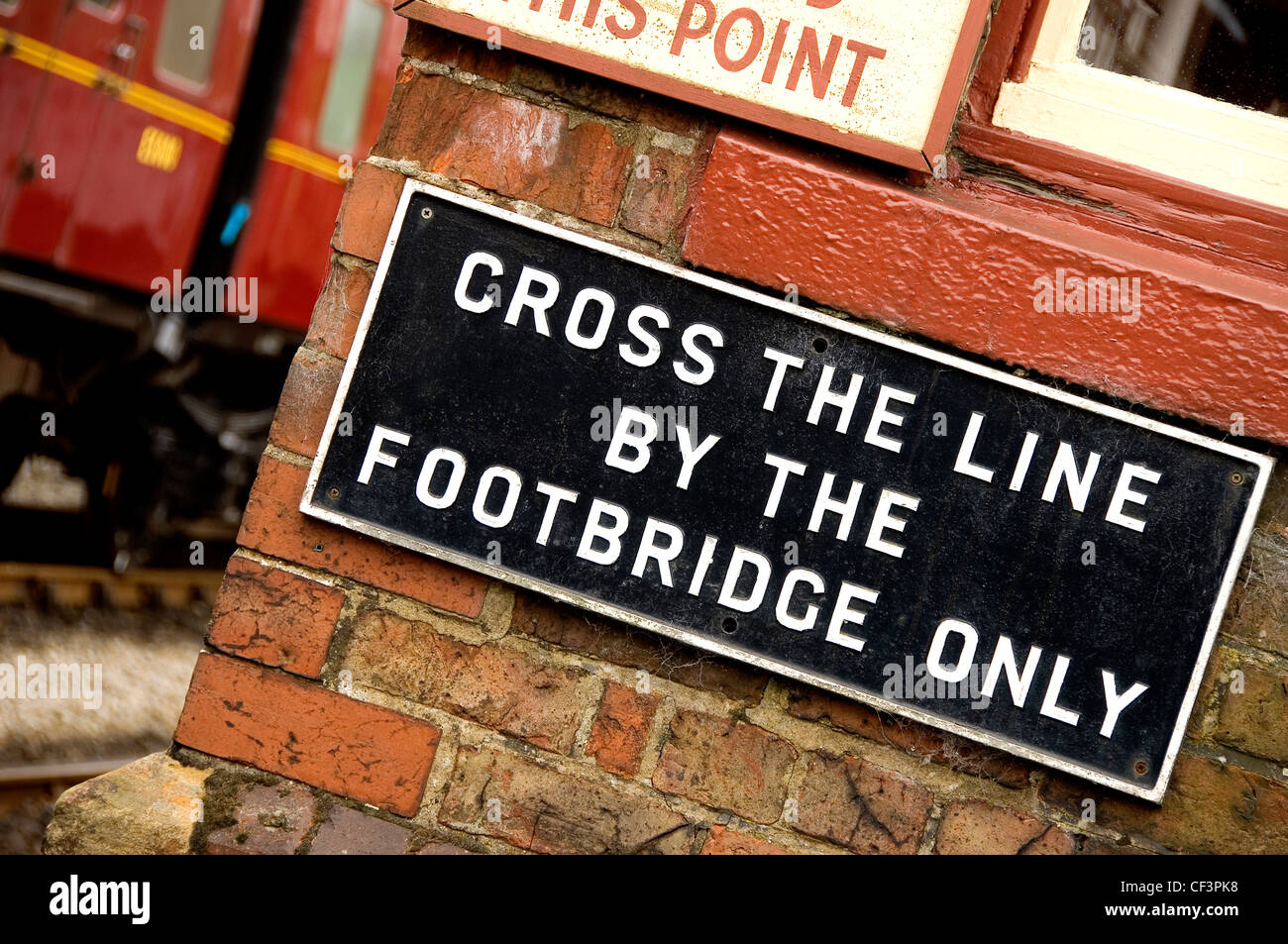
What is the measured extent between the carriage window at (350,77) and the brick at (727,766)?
15.5 feet

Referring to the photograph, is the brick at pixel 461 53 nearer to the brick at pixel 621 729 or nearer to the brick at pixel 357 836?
the brick at pixel 621 729

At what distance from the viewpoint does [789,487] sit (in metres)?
1.73

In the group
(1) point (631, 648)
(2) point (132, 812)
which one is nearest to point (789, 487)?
(1) point (631, 648)

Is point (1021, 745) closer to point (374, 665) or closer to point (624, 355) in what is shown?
point (624, 355)

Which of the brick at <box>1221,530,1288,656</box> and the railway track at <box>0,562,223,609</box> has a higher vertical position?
the brick at <box>1221,530,1288,656</box>

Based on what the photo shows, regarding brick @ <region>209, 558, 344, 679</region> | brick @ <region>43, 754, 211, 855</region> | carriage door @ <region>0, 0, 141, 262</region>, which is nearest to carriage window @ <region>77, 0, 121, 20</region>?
carriage door @ <region>0, 0, 141, 262</region>

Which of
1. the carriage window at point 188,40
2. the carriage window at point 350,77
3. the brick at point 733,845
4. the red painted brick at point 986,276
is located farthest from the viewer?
the carriage window at point 350,77

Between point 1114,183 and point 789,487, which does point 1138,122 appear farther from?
point 789,487

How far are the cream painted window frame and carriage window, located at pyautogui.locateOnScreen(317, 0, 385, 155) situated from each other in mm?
4539

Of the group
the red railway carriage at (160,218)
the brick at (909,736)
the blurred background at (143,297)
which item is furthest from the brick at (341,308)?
the red railway carriage at (160,218)

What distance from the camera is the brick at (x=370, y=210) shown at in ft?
5.95

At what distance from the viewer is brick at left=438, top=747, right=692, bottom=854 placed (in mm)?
1769

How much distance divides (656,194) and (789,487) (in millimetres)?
498

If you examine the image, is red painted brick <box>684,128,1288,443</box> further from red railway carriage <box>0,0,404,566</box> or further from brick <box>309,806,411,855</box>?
red railway carriage <box>0,0,404,566</box>
